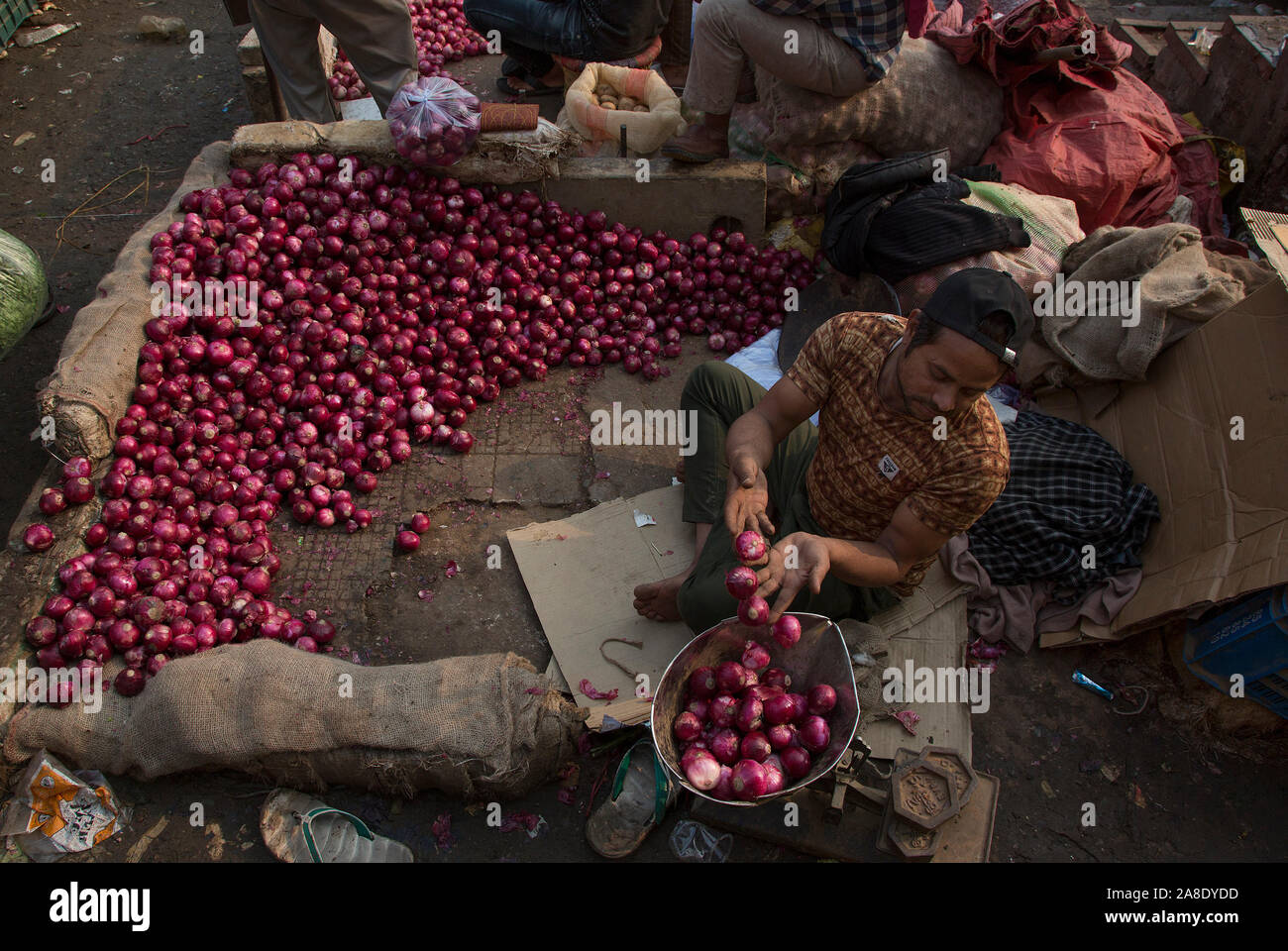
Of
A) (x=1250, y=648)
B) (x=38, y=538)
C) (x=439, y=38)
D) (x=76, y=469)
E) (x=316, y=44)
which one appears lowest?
(x=1250, y=648)

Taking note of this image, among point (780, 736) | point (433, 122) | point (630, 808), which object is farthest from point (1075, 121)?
point (630, 808)

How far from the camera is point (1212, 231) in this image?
4.49 metres

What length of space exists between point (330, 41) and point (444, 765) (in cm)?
566

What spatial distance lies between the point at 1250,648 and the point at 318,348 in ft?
12.7

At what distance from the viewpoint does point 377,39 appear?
4.64 meters

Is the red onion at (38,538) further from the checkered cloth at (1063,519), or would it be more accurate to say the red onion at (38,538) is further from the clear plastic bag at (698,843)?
the checkered cloth at (1063,519)

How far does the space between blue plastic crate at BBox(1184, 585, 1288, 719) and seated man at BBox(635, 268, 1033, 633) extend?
1091 mm

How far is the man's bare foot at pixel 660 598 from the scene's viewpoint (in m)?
3.11

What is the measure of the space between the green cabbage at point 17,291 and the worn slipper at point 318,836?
8.46 feet

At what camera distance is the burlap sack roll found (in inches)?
122

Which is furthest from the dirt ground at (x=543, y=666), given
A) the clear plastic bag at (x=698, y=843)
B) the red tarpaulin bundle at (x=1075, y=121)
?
the red tarpaulin bundle at (x=1075, y=121)

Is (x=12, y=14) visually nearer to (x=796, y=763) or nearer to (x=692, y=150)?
(x=692, y=150)

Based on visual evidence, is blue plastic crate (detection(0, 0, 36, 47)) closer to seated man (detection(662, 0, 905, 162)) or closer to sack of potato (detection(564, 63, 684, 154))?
sack of potato (detection(564, 63, 684, 154))
